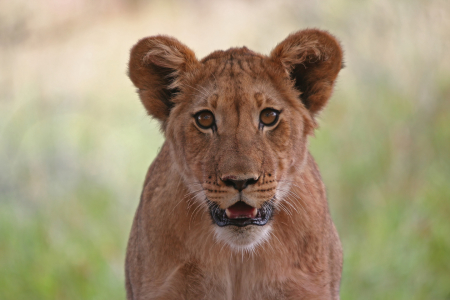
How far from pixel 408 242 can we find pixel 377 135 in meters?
1.43

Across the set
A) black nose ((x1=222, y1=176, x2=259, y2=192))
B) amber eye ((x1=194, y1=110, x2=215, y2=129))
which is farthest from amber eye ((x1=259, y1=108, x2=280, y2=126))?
black nose ((x1=222, y1=176, x2=259, y2=192))

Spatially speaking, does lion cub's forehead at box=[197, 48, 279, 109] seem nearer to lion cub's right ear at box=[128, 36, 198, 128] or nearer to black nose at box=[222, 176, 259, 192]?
lion cub's right ear at box=[128, 36, 198, 128]

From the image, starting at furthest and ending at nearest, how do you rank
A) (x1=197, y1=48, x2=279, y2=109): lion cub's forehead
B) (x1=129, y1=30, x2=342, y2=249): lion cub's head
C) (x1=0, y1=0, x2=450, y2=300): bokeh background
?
(x1=0, y1=0, x2=450, y2=300): bokeh background < (x1=197, y1=48, x2=279, y2=109): lion cub's forehead < (x1=129, y1=30, x2=342, y2=249): lion cub's head

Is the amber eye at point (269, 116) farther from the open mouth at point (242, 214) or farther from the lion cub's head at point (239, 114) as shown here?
the open mouth at point (242, 214)

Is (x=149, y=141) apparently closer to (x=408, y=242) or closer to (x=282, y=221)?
(x=408, y=242)

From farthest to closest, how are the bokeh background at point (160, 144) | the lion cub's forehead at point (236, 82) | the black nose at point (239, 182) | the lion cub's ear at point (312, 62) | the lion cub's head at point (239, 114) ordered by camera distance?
the bokeh background at point (160, 144) < the lion cub's ear at point (312, 62) < the lion cub's forehead at point (236, 82) < the lion cub's head at point (239, 114) < the black nose at point (239, 182)

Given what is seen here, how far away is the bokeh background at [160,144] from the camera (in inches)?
252

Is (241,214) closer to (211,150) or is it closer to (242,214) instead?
(242,214)

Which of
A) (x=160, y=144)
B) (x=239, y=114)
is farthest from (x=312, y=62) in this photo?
(x=160, y=144)

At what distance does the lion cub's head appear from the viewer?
308cm

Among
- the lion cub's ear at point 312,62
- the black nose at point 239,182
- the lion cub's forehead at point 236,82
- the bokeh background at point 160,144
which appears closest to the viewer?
the black nose at point 239,182

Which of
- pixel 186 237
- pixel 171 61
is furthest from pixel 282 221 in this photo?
pixel 171 61

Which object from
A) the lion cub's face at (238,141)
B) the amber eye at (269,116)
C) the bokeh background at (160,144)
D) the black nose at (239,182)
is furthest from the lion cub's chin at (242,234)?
the bokeh background at (160,144)

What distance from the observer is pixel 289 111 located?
3404 millimetres
